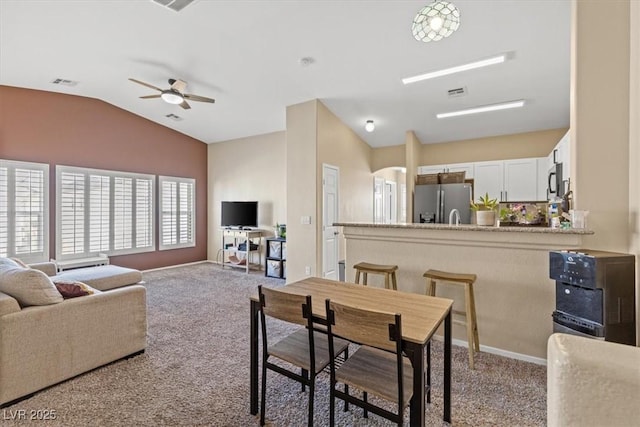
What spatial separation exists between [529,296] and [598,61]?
2.01m

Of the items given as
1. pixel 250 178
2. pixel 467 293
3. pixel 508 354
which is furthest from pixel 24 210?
pixel 508 354

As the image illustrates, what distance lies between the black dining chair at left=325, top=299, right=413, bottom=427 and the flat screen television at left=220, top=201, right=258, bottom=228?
16.9 ft

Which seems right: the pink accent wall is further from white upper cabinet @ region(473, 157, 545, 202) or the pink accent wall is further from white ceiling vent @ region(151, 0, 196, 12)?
white upper cabinet @ region(473, 157, 545, 202)

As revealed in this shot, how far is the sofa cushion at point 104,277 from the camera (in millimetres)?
3520

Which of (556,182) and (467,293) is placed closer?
(467,293)

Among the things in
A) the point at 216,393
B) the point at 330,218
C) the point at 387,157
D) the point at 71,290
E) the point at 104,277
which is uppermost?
the point at 387,157

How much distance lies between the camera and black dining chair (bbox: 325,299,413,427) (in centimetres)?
148

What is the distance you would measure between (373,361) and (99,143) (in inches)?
249

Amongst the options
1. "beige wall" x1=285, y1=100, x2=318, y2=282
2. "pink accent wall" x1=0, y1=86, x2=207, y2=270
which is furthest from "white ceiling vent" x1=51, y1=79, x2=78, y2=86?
"beige wall" x1=285, y1=100, x2=318, y2=282

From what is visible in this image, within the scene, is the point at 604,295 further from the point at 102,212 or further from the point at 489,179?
the point at 102,212

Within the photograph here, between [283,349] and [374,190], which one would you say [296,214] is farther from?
[283,349]

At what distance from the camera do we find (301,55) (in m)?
3.87

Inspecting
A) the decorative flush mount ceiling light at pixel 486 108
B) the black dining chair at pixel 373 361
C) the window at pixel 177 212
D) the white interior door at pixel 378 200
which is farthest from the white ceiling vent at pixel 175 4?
the white interior door at pixel 378 200

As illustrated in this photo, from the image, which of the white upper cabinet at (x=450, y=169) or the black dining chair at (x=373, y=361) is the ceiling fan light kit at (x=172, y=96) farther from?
the white upper cabinet at (x=450, y=169)
